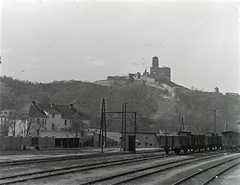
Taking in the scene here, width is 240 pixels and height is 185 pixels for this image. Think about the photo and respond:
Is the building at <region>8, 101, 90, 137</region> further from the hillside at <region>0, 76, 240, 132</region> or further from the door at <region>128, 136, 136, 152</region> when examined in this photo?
the door at <region>128, 136, 136, 152</region>

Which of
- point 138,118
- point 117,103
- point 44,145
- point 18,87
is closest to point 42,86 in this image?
point 18,87

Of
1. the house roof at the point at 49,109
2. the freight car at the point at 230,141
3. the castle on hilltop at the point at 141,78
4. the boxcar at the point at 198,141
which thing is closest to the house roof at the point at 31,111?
the house roof at the point at 49,109

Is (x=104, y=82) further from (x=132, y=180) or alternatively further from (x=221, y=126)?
(x=132, y=180)

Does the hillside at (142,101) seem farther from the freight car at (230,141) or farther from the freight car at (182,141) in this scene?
the freight car at (182,141)

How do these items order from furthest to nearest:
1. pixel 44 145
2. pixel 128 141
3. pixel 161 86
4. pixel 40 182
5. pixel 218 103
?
pixel 161 86 < pixel 218 103 < pixel 44 145 < pixel 128 141 < pixel 40 182

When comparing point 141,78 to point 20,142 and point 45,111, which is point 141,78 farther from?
point 20,142

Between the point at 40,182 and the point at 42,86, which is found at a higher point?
the point at 42,86

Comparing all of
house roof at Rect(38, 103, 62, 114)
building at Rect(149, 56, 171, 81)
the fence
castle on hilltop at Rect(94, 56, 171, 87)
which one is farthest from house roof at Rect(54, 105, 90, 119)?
building at Rect(149, 56, 171, 81)
